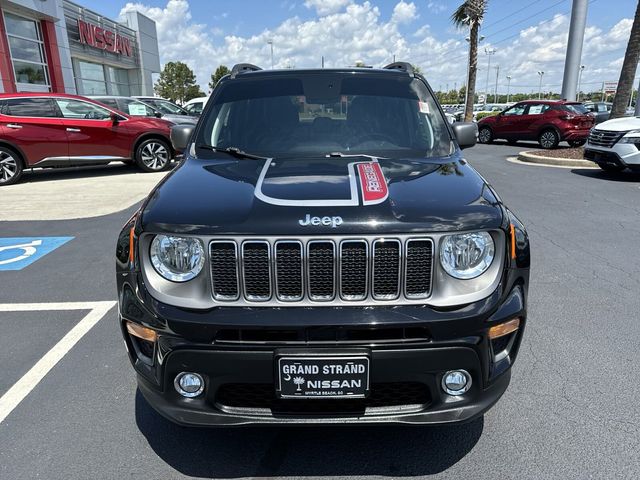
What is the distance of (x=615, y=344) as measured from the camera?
3.37 metres

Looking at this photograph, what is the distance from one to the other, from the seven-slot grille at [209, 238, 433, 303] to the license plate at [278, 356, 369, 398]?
0.24 meters

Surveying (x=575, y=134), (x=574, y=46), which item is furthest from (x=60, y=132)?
(x=574, y=46)

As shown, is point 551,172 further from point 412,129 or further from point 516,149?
point 412,129

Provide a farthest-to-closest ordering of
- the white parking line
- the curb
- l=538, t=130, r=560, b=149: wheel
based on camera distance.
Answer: l=538, t=130, r=560, b=149: wheel → the curb → the white parking line

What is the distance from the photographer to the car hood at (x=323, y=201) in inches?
76.9

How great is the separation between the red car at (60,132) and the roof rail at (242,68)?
315 inches

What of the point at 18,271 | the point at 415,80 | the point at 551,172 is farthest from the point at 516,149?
the point at 18,271

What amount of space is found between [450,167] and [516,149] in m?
15.7

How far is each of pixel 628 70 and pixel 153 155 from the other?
12531mm

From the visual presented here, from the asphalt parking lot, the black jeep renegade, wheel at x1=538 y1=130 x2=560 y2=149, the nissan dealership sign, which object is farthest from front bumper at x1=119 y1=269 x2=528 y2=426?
the nissan dealership sign

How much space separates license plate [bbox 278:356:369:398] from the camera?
191 centimetres

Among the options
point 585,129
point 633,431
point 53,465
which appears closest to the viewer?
point 53,465

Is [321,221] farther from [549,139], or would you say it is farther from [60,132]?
[549,139]

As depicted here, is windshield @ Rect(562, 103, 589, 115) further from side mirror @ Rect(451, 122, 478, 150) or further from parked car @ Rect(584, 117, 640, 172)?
side mirror @ Rect(451, 122, 478, 150)
